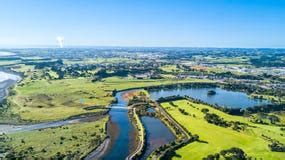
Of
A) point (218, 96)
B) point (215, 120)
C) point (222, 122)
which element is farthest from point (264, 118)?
point (218, 96)

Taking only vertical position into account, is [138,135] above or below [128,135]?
above

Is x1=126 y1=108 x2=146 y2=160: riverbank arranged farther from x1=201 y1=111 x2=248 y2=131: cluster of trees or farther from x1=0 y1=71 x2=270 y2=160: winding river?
x1=201 y1=111 x2=248 y2=131: cluster of trees

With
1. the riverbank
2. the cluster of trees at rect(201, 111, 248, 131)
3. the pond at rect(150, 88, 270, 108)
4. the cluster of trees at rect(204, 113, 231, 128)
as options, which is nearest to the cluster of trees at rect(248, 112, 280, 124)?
the cluster of trees at rect(201, 111, 248, 131)

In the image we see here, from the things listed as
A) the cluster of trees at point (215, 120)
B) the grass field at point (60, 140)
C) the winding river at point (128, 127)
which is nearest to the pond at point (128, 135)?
the winding river at point (128, 127)

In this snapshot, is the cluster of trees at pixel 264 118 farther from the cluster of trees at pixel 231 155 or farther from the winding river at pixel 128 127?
the cluster of trees at pixel 231 155

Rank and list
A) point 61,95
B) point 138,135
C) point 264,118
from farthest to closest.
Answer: point 61,95
point 264,118
point 138,135

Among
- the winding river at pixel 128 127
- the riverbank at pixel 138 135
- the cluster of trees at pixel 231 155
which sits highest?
the cluster of trees at pixel 231 155

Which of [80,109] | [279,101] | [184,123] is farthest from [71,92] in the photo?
[279,101]

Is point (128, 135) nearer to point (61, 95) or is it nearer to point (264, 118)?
point (264, 118)
